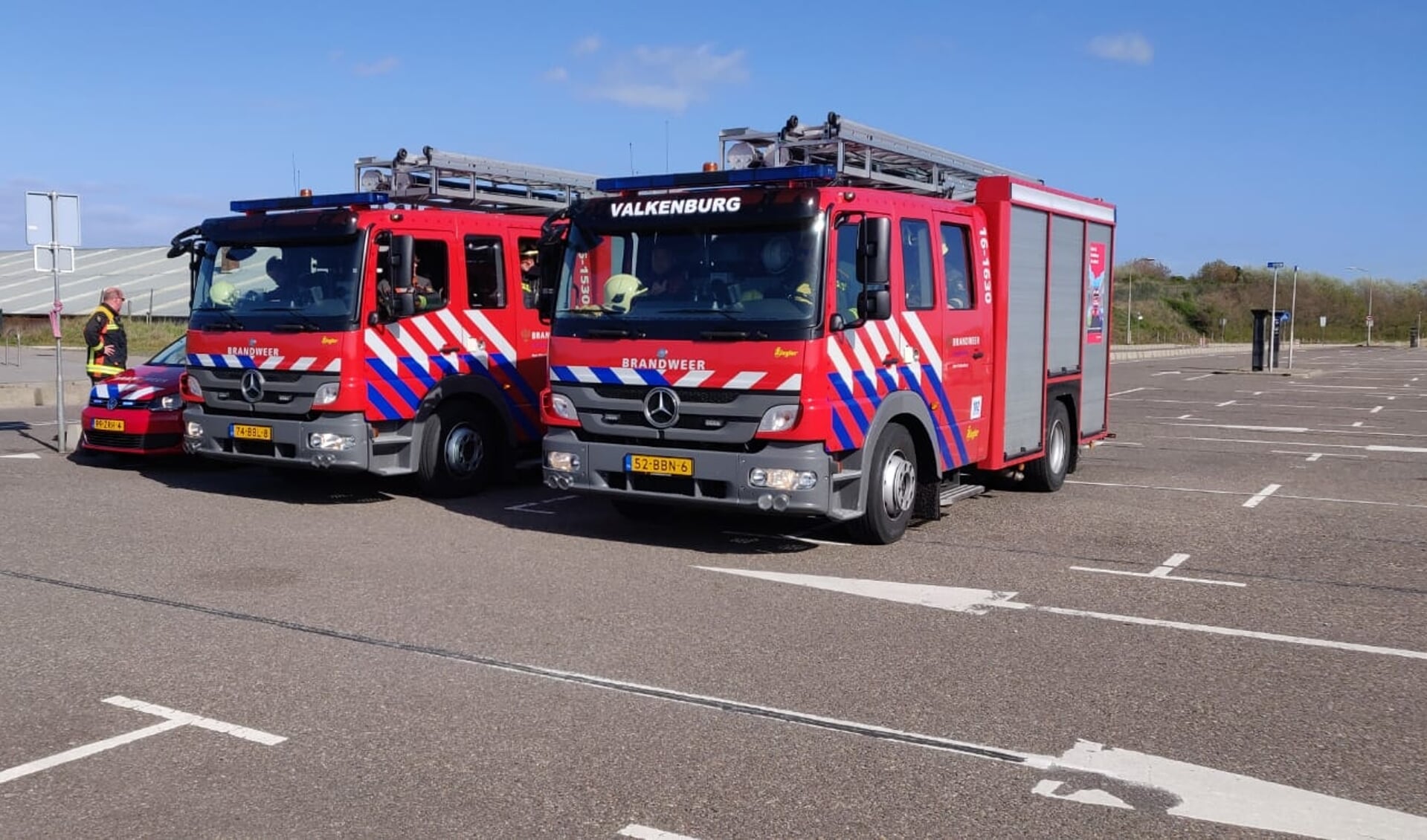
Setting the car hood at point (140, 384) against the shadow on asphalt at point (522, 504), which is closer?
the shadow on asphalt at point (522, 504)

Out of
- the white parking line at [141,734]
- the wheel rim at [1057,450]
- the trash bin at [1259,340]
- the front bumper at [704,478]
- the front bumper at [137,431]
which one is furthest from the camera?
the trash bin at [1259,340]

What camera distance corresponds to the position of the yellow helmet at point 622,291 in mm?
8906

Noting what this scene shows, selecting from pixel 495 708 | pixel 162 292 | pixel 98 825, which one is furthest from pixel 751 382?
pixel 162 292

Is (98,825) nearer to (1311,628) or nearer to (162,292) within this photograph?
(1311,628)

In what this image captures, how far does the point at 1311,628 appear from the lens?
688cm

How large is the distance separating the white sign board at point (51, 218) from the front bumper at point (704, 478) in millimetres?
8527

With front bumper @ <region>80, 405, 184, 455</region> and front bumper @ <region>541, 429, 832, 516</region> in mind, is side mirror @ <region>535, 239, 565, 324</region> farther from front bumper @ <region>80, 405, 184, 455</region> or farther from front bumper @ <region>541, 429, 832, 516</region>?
front bumper @ <region>80, 405, 184, 455</region>

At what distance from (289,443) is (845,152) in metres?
5.06

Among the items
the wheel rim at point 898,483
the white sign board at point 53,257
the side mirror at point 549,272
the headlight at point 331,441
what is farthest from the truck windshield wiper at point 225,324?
the wheel rim at point 898,483

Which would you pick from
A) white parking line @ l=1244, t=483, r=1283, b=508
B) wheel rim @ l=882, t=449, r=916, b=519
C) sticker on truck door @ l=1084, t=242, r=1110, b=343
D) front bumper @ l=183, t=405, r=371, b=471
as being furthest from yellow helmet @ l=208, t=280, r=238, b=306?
white parking line @ l=1244, t=483, r=1283, b=508

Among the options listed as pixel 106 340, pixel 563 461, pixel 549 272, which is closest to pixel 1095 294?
pixel 549 272

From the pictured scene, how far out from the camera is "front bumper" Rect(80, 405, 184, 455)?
12781 mm

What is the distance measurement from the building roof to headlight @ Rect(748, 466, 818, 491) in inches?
1826

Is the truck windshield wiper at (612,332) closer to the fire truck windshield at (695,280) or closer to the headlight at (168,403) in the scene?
the fire truck windshield at (695,280)
